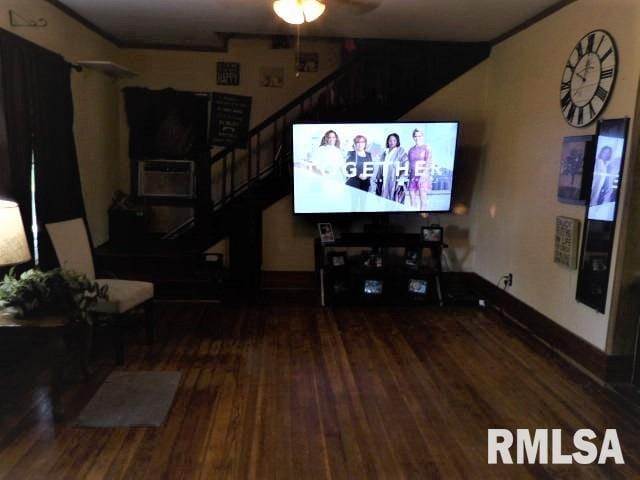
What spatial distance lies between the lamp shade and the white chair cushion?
25.7 inches

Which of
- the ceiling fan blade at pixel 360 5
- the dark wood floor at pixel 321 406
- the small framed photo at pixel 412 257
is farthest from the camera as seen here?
the small framed photo at pixel 412 257

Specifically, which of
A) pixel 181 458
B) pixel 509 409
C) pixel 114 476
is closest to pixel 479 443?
pixel 509 409

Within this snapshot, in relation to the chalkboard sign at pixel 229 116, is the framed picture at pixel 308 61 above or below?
above

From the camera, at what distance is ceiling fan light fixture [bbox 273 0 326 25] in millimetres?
2995

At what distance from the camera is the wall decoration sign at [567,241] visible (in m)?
3.49

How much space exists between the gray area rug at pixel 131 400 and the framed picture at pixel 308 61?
3620 millimetres

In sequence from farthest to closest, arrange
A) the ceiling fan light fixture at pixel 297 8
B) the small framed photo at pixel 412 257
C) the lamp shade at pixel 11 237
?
the small framed photo at pixel 412 257, the ceiling fan light fixture at pixel 297 8, the lamp shade at pixel 11 237

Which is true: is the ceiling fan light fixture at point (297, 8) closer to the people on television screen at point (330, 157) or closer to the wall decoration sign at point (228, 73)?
the people on television screen at point (330, 157)

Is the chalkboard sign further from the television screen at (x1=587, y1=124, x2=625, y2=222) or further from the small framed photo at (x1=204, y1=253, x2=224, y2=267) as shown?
the television screen at (x1=587, y1=124, x2=625, y2=222)

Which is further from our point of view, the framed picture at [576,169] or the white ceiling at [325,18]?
the white ceiling at [325,18]

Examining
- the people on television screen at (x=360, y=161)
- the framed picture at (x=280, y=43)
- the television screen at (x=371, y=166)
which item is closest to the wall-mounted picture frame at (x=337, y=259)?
the television screen at (x=371, y=166)

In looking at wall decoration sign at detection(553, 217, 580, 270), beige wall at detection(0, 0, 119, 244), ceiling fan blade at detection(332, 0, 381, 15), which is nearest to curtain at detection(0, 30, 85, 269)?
beige wall at detection(0, 0, 119, 244)

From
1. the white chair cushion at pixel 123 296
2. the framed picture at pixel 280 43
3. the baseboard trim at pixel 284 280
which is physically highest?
the framed picture at pixel 280 43

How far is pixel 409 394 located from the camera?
3.01 m
